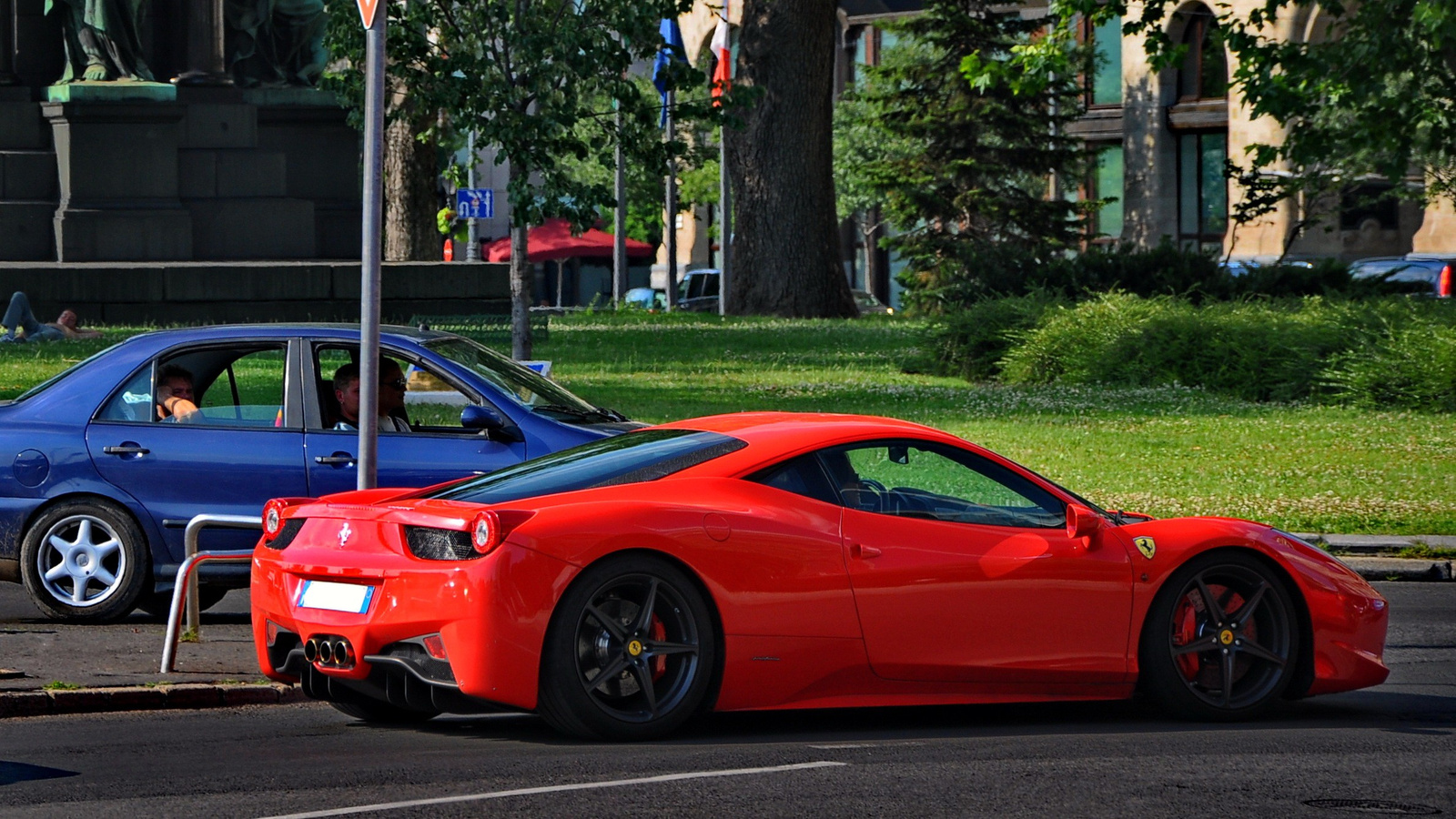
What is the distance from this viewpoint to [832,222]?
35.7 m

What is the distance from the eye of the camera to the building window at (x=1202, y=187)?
60719mm

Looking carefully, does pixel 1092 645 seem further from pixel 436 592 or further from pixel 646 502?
pixel 436 592

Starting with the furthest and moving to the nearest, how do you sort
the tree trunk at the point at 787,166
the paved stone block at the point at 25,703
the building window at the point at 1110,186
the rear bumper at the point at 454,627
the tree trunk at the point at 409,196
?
the building window at the point at 1110,186
the tree trunk at the point at 409,196
the tree trunk at the point at 787,166
the paved stone block at the point at 25,703
the rear bumper at the point at 454,627

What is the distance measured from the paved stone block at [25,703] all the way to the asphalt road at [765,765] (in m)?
0.09

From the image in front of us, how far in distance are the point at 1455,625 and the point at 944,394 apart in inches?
484

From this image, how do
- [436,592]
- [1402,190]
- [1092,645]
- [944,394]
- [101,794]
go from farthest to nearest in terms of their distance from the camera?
1. [1402,190]
2. [944,394]
3. [1092,645]
4. [436,592]
5. [101,794]

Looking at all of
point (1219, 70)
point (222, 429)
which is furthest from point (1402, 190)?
point (222, 429)

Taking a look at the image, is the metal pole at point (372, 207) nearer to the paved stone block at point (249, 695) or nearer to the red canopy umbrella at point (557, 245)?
the paved stone block at point (249, 695)

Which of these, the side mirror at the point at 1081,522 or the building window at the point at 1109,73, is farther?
the building window at the point at 1109,73

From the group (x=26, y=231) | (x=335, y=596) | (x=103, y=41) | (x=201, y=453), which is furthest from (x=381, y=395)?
(x=103, y=41)

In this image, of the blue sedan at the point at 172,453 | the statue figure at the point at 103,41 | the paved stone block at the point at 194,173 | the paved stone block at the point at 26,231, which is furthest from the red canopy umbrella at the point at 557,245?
the blue sedan at the point at 172,453

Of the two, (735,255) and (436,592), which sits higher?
(735,255)

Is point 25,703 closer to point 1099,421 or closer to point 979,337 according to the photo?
point 1099,421

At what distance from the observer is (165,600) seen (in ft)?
34.4
